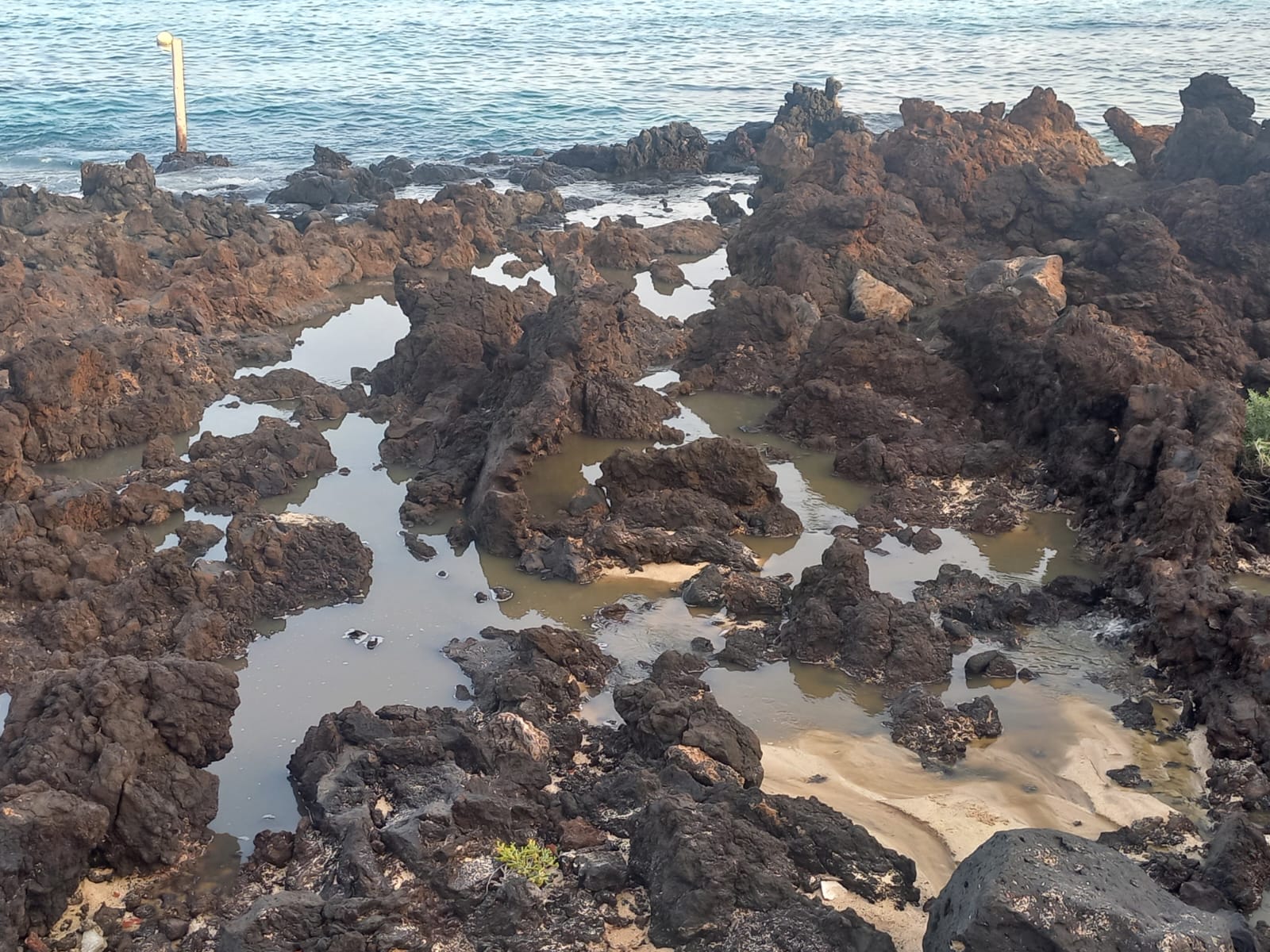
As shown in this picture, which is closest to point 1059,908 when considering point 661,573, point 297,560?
point 661,573

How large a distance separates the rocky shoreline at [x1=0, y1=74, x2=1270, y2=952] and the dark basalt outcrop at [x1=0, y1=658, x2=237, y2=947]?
2cm

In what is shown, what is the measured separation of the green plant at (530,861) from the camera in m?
6.68

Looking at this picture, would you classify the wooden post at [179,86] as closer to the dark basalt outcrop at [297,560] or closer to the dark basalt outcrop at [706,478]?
the dark basalt outcrop at [297,560]

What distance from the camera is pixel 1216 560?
32.8ft

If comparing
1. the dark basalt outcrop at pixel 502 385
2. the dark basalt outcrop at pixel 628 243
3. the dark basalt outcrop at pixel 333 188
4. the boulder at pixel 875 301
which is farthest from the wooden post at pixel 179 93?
the boulder at pixel 875 301

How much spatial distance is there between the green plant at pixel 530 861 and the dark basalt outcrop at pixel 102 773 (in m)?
1.87

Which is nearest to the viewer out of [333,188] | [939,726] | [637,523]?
[939,726]

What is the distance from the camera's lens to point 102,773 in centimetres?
700

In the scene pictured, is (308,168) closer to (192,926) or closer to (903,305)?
(903,305)

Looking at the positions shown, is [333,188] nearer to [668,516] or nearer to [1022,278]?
[1022,278]

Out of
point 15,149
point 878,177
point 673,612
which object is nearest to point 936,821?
point 673,612

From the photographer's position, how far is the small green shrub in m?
10.8

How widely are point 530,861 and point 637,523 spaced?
4614mm

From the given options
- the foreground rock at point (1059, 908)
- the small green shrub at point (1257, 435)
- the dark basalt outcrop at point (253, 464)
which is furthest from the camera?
the dark basalt outcrop at point (253, 464)
